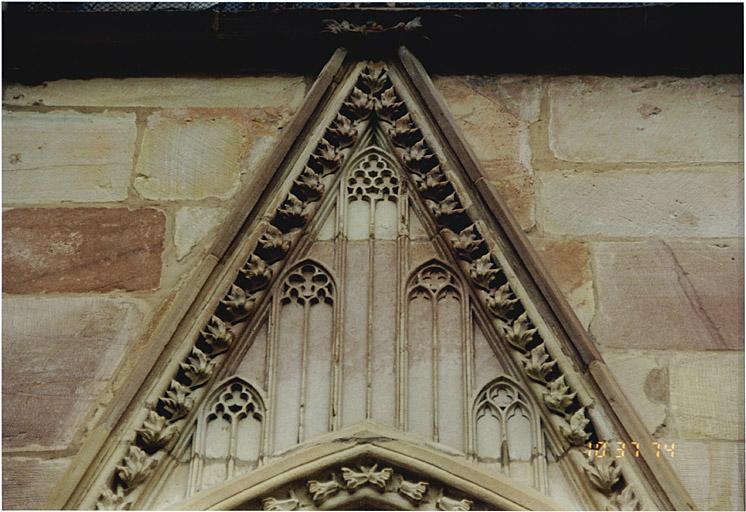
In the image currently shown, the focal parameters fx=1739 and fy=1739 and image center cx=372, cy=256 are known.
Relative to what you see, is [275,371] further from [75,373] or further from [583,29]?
[583,29]

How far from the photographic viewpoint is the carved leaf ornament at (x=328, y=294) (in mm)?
7031

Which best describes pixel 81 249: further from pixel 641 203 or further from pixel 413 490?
pixel 641 203

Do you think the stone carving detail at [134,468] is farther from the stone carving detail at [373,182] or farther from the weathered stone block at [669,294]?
the weathered stone block at [669,294]

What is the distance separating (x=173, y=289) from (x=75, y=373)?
1.92 ft

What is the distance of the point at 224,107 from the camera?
8.42 metres

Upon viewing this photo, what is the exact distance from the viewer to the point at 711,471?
23.2 feet

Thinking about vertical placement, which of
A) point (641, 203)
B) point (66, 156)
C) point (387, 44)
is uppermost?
point (387, 44)

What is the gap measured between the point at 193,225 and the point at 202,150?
1.50 feet

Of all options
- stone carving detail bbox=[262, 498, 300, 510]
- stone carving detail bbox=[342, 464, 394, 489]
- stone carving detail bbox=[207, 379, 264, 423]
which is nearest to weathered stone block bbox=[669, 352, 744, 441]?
stone carving detail bbox=[342, 464, 394, 489]

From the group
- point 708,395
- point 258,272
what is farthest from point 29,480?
point 708,395

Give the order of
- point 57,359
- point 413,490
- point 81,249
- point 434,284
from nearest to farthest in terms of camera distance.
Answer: point 413,490
point 57,359
point 434,284
point 81,249

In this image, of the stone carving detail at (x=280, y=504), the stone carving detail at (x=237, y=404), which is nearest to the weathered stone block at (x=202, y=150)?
the stone carving detail at (x=237, y=404)

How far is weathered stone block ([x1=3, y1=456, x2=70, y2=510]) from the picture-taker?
7102 mm

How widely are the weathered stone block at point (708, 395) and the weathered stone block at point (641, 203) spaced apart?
0.69 metres
